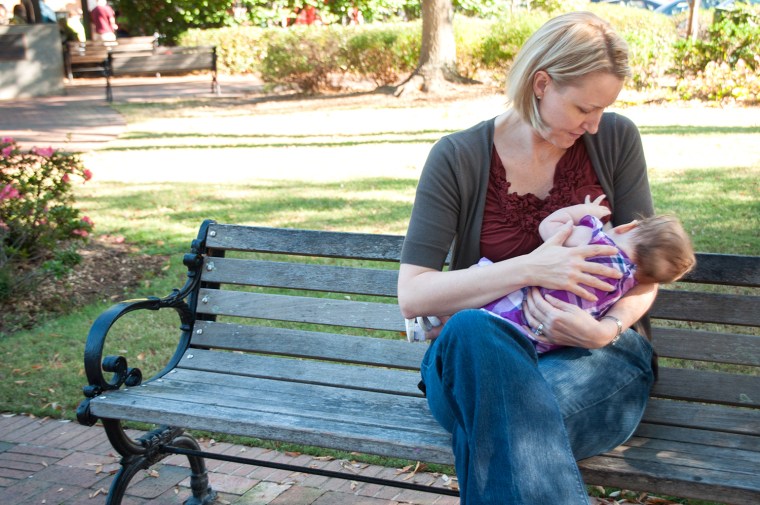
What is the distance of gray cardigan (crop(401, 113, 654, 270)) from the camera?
105 inches

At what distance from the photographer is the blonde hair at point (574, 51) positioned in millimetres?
2508

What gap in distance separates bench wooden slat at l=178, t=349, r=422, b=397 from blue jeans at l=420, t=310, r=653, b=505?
0.51 metres

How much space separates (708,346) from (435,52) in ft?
45.2

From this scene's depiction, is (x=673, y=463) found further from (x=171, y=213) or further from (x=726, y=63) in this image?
(x=726, y=63)

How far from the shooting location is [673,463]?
2377 mm

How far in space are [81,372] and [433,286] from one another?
2.66 meters

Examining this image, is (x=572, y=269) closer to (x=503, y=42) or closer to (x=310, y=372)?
(x=310, y=372)

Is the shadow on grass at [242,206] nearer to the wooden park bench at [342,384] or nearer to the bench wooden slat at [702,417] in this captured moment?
the wooden park bench at [342,384]

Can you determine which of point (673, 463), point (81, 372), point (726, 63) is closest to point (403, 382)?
point (673, 463)

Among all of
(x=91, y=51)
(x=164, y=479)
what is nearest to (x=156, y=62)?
(x=91, y=51)

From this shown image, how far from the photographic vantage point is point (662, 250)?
7.93 ft

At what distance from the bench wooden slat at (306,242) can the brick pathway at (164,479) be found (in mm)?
941

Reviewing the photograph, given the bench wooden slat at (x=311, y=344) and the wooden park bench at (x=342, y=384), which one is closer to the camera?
the wooden park bench at (x=342, y=384)

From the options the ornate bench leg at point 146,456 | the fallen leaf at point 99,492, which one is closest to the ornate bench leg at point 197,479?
the ornate bench leg at point 146,456
